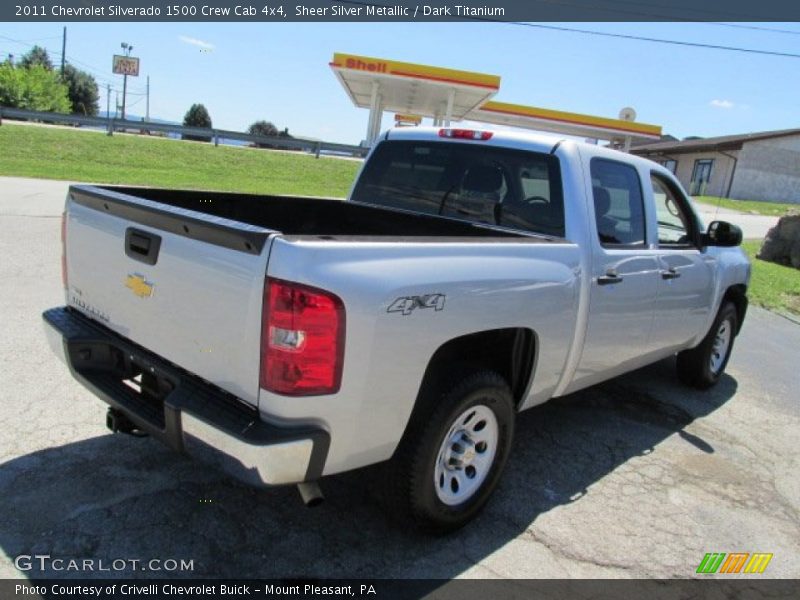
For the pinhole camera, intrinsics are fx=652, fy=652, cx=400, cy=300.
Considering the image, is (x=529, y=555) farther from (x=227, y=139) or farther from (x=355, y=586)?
(x=227, y=139)

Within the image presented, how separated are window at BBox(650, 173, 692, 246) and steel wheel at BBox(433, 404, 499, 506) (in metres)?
2.41

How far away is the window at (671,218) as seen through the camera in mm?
4836

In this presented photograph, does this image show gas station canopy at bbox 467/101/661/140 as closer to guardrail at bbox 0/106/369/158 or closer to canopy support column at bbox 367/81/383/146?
canopy support column at bbox 367/81/383/146

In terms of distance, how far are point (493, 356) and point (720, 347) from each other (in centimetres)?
350

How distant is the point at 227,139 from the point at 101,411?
28.2 meters

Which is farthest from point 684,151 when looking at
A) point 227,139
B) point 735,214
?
point 227,139

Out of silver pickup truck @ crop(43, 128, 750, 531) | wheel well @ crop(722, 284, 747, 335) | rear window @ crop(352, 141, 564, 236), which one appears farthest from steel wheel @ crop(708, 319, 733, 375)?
rear window @ crop(352, 141, 564, 236)

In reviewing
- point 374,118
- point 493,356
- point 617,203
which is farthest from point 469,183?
point 374,118

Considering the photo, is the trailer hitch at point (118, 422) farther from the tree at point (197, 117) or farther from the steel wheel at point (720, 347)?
the tree at point (197, 117)

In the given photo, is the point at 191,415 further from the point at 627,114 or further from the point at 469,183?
the point at 627,114

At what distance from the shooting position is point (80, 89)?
8144 cm

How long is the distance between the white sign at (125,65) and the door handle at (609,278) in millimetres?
61256

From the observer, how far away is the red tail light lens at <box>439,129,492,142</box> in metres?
4.14

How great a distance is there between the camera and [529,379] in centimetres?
341
